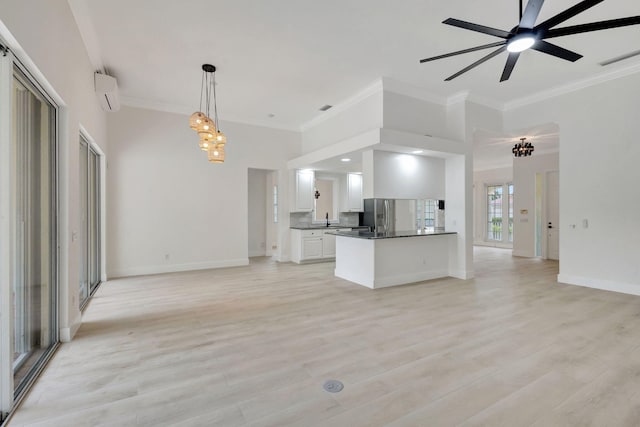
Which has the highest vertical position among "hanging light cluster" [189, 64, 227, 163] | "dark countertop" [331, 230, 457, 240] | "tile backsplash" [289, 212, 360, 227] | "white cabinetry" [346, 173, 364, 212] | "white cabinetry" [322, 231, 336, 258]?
"hanging light cluster" [189, 64, 227, 163]

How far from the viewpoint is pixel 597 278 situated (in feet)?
16.0

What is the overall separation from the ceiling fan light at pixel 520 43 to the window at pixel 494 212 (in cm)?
950

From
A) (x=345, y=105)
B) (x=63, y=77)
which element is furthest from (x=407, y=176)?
(x=63, y=77)

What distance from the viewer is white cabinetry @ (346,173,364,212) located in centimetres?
805

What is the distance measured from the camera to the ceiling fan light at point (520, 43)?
2.49 metres

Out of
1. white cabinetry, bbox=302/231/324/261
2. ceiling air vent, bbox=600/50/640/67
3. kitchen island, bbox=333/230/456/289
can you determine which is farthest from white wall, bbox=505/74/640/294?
white cabinetry, bbox=302/231/324/261

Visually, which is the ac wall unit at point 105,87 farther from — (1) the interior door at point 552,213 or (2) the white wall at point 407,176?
(1) the interior door at point 552,213

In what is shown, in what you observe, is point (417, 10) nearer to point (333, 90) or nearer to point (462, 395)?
point (333, 90)

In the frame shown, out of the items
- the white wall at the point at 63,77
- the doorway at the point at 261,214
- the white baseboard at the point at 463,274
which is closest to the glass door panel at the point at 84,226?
the white wall at the point at 63,77

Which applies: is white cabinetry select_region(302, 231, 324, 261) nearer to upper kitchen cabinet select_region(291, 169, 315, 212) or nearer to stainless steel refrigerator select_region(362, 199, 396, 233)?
upper kitchen cabinet select_region(291, 169, 315, 212)

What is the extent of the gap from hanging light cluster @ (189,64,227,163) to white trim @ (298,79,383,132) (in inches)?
86.2

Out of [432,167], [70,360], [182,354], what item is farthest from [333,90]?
[70,360]

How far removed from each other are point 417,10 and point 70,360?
4.68 metres

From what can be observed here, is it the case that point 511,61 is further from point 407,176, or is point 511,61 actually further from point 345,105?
point 345,105
